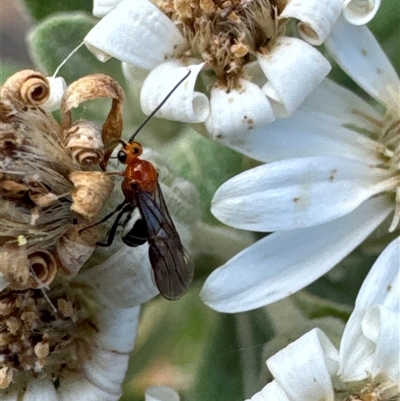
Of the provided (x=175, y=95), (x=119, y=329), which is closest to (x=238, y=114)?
(x=175, y=95)

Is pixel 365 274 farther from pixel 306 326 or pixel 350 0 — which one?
pixel 350 0

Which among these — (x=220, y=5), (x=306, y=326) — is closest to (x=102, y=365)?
(x=306, y=326)

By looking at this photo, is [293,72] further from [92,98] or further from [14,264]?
[14,264]

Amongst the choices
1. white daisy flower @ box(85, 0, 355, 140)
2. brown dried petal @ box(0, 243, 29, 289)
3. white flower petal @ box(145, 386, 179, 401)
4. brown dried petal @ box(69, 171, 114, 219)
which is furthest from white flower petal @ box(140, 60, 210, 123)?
white flower petal @ box(145, 386, 179, 401)

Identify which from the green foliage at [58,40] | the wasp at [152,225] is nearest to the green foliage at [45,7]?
the green foliage at [58,40]

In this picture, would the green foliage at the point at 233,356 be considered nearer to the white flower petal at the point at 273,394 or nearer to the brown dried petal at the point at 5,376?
the white flower petal at the point at 273,394

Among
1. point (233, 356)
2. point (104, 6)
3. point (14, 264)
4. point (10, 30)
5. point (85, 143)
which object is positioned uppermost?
point (104, 6)
